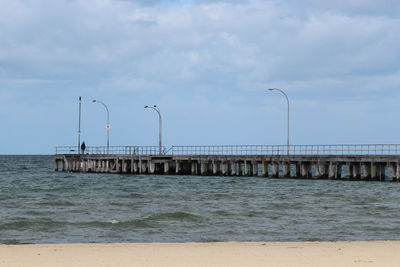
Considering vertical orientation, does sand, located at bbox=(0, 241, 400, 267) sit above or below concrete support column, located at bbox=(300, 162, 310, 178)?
below

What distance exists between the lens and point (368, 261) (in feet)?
41.9

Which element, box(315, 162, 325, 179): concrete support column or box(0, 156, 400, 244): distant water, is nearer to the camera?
box(0, 156, 400, 244): distant water

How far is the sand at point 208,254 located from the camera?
12.6m

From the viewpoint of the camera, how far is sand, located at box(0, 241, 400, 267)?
12562 mm

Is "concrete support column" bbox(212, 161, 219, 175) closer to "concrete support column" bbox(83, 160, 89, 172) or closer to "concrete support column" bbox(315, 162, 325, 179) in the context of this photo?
"concrete support column" bbox(315, 162, 325, 179)

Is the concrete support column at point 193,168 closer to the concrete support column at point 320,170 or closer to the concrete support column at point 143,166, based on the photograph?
the concrete support column at point 143,166

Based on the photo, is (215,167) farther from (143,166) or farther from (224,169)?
(143,166)

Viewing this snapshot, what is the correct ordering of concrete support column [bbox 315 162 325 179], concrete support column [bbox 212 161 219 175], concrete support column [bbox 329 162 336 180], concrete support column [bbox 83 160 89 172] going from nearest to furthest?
concrete support column [bbox 329 162 336 180] → concrete support column [bbox 315 162 325 179] → concrete support column [bbox 212 161 219 175] → concrete support column [bbox 83 160 89 172]

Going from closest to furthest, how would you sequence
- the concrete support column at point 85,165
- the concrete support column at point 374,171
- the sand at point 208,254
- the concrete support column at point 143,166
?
the sand at point 208,254 < the concrete support column at point 374,171 < the concrete support column at point 143,166 < the concrete support column at point 85,165

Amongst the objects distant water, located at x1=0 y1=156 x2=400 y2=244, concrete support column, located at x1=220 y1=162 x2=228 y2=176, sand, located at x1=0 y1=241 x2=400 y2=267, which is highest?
concrete support column, located at x1=220 y1=162 x2=228 y2=176

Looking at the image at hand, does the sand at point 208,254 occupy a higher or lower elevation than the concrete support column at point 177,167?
lower

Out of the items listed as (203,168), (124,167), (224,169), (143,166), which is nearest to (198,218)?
(224,169)

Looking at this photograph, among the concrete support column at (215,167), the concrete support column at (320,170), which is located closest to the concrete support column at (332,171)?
the concrete support column at (320,170)

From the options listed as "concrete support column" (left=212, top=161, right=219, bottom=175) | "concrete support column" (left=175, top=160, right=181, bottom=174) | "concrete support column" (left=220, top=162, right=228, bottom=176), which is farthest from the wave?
"concrete support column" (left=175, top=160, right=181, bottom=174)
